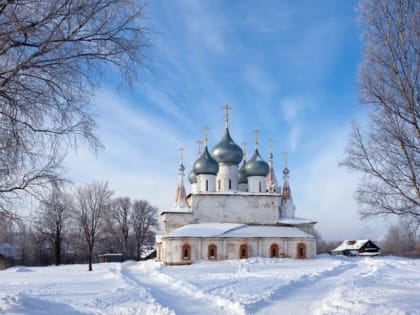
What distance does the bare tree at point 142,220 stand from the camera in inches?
2135

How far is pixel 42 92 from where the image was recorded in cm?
666

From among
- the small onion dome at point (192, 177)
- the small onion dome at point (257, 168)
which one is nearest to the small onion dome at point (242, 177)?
the small onion dome at point (257, 168)

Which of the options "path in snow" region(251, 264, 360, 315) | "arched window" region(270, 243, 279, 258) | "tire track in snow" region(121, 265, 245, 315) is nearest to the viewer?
"tire track in snow" region(121, 265, 245, 315)

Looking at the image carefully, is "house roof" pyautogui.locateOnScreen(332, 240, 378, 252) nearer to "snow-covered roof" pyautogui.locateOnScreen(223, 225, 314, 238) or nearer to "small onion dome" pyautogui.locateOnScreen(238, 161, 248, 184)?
"small onion dome" pyautogui.locateOnScreen(238, 161, 248, 184)

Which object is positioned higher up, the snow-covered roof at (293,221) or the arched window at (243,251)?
the snow-covered roof at (293,221)

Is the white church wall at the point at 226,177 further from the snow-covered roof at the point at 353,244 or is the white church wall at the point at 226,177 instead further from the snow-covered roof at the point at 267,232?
the snow-covered roof at the point at 353,244

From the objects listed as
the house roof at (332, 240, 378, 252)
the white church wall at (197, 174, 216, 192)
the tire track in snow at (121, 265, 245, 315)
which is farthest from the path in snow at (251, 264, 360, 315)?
the house roof at (332, 240, 378, 252)

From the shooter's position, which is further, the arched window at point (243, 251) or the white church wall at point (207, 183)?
the white church wall at point (207, 183)

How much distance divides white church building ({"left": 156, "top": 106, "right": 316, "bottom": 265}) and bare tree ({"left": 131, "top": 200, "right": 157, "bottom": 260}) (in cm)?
1749

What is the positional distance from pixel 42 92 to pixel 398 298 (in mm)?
9708

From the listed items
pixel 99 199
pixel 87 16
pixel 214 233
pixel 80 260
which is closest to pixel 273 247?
pixel 214 233

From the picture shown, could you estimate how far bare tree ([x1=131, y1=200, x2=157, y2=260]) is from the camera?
54.2m

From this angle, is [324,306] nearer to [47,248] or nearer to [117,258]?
[117,258]

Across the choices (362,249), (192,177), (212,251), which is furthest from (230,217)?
(362,249)
